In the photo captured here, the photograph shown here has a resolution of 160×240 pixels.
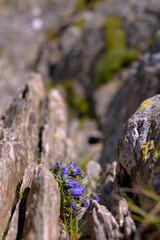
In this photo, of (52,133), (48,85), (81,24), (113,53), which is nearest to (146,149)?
(52,133)

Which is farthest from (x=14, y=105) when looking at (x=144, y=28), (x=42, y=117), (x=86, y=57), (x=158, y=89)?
(x=144, y=28)

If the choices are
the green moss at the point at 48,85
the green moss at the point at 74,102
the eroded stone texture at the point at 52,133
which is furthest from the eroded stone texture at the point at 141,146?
the green moss at the point at 48,85

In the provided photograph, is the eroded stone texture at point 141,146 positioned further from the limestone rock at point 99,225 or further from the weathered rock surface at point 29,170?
the weathered rock surface at point 29,170

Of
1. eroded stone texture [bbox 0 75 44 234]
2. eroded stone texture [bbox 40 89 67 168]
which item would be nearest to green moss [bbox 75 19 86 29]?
eroded stone texture [bbox 40 89 67 168]

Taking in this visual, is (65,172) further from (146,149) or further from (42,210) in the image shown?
(146,149)

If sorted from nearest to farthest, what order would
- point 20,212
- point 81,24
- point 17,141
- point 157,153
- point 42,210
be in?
point 42,210, point 157,153, point 20,212, point 17,141, point 81,24

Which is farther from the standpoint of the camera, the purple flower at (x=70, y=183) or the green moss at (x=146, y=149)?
the purple flower at (x=70, y=183)
